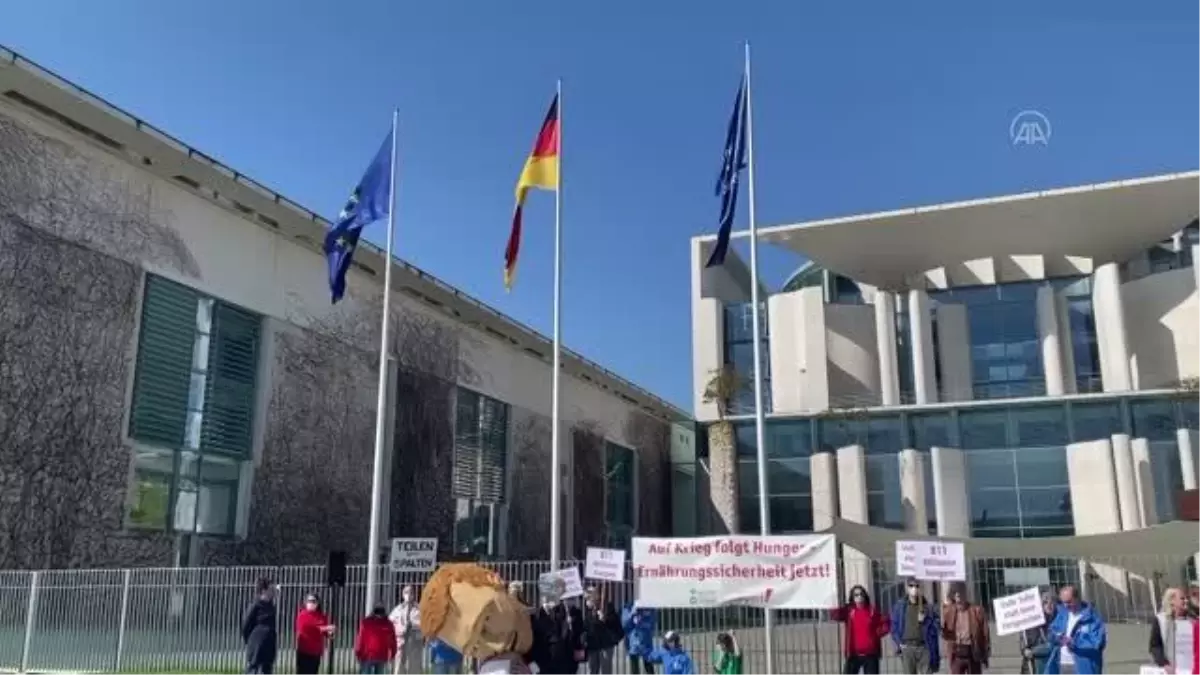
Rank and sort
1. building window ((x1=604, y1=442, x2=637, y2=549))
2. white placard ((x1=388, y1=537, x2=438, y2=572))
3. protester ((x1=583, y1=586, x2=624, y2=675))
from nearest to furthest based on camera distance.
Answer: protester ((x1=583, y1=586, x2=624, y2=675)) < white placard ((x1=388, y1=537, x2=438, y2=572)) < building window ((x1=604, y1=442, x2=637, y2=549))

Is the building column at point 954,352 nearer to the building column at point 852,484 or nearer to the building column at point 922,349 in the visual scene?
the building column at point 922,349

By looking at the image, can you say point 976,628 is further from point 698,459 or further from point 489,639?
point 698,459

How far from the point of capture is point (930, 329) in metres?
43.2

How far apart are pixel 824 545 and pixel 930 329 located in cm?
3091

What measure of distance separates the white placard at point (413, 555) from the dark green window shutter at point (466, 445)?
18504mm

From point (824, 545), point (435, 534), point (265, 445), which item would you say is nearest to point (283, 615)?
point (265, 445)

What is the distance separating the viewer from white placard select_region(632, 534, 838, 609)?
14297 millimetres

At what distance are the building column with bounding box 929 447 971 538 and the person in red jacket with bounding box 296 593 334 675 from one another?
1169 inches

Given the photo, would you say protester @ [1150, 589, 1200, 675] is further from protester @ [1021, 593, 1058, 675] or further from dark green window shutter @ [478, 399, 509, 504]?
dark green window shutter @ [478, 399, 509, 504]

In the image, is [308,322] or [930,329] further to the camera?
[930,329]

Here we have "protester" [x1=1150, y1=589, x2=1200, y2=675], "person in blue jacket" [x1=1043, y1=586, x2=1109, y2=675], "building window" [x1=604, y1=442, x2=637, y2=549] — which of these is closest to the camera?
"protester" [x1=1150, y1=589, x2=1200, y2=675]

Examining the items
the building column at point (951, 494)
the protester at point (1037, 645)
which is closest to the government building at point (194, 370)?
the building column at point (951, 494)

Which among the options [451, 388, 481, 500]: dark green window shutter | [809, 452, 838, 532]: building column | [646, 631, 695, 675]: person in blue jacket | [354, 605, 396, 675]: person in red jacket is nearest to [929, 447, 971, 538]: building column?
[809, 452, 838, 532]: building column

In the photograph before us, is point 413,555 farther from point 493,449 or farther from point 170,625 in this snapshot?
point 493,449
